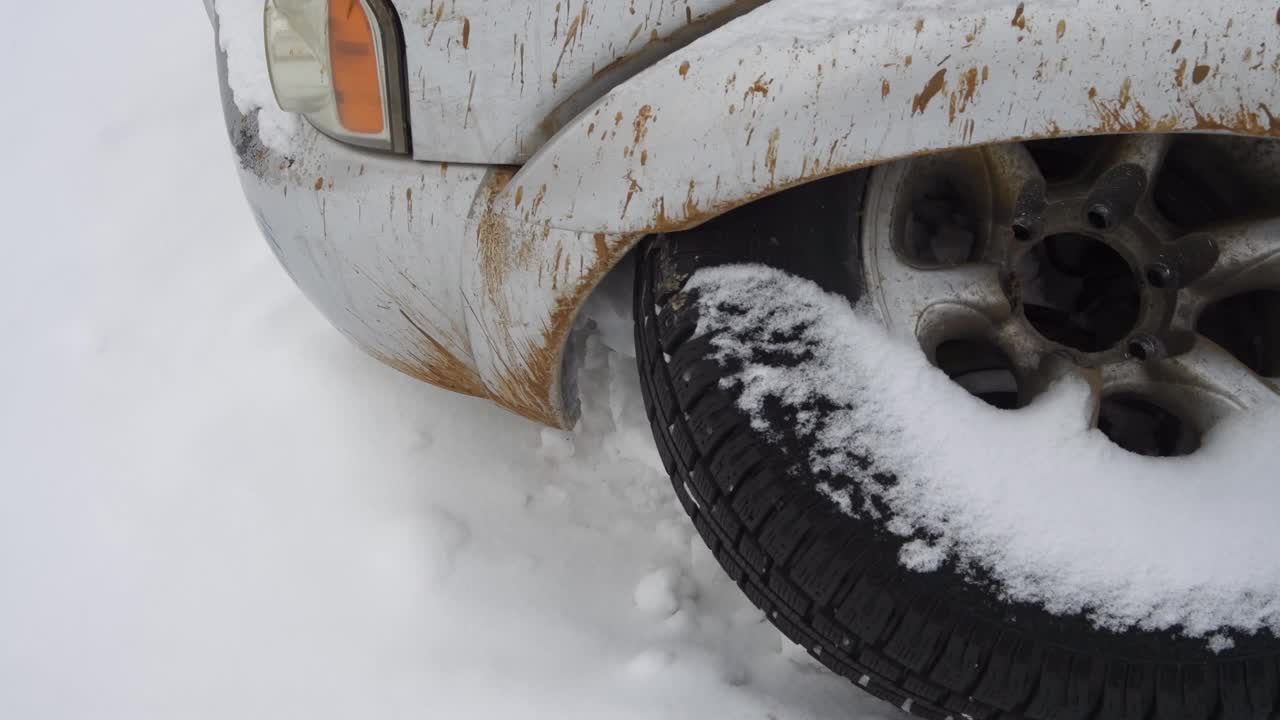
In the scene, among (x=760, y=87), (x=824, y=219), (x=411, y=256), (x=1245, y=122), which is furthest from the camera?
(x=411, y=256)

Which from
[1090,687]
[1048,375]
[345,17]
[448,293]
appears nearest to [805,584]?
[1090,687]

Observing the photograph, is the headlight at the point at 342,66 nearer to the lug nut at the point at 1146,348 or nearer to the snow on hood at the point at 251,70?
the snow on hood at the point at 251,70

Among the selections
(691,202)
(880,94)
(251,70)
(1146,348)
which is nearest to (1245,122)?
(880,94)

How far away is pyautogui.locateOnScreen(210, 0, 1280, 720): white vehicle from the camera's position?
1155 mm

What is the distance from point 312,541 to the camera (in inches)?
76.3

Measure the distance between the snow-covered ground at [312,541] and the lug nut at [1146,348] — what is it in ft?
2.26

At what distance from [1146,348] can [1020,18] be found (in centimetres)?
63

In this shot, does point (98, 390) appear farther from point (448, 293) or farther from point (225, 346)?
point (448, 293)

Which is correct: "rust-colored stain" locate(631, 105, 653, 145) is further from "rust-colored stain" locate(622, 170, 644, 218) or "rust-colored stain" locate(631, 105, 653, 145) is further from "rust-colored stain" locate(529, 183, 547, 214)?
"rust-colored stain" locate(529, 183, 547, 214)

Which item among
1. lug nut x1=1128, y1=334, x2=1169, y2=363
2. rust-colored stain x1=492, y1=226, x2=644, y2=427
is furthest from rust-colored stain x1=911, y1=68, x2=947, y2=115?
lug nut x1=1128, y1=334, x2=1169, y2=363

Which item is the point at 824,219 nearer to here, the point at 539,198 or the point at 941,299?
the point at 941,299

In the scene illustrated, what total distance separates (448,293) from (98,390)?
1.29 meters

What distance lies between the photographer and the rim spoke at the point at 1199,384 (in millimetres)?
→ 1492

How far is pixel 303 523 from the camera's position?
1.97m
